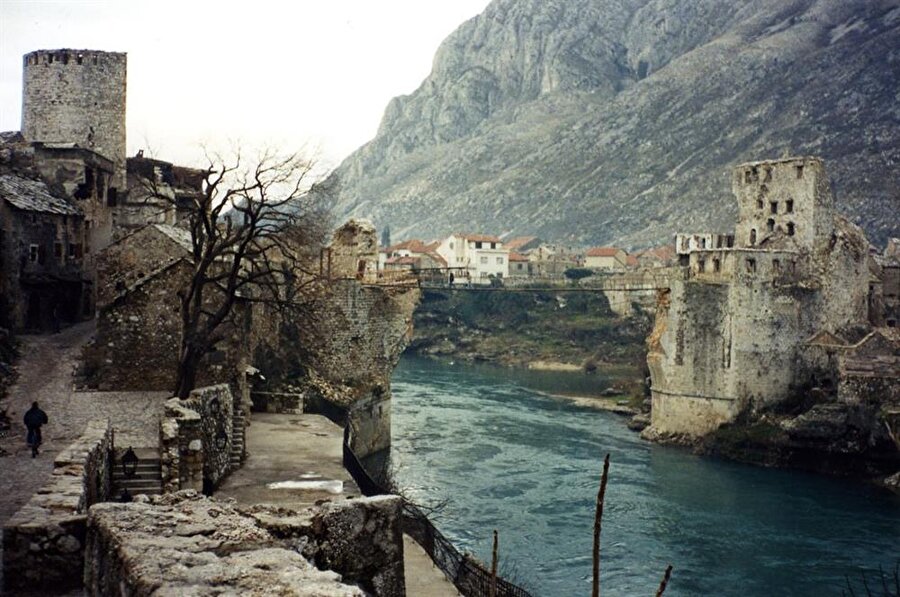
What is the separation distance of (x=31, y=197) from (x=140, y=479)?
78.3 feet

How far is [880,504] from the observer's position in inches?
1485

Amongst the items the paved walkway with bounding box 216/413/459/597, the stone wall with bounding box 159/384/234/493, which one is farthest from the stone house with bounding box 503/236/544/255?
the stone wall with bounding box 159/384/234/493

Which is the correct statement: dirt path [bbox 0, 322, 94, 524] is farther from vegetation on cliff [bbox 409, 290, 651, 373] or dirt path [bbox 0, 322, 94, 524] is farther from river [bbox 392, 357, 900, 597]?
vegetation on cliff [bbox 409, 290, 651, 373]

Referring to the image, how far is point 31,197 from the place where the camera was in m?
35.3

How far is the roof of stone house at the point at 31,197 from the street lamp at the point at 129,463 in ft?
70.2

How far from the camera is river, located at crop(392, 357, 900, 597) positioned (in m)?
27.7

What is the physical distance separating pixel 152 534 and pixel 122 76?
1746 inches

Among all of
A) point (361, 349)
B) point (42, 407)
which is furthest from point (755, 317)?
point (42, 407)

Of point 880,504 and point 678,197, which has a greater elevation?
point 678,197

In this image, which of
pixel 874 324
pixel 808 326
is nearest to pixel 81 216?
pixel 808 326

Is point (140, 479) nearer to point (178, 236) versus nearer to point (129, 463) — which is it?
point (129, 463)

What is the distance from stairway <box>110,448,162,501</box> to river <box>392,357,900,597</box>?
40.5ft

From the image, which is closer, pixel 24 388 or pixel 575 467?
pixel 24 388

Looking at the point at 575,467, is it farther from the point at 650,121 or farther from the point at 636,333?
the point at 650,121
